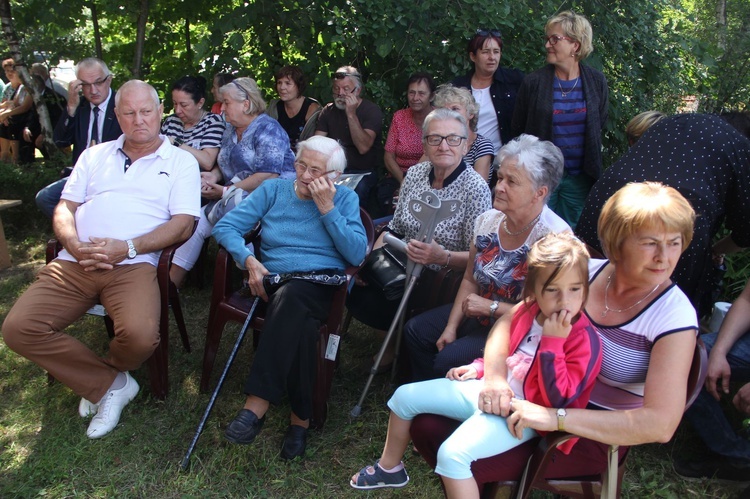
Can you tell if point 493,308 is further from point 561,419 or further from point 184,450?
point 184,450

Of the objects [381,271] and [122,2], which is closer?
[381,271]

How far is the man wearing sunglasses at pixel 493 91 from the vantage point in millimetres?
4266

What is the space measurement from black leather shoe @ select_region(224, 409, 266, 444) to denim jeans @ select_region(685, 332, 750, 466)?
1833 millimetres

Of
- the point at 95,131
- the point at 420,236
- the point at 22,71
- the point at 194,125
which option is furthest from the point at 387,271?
the point at 22,71

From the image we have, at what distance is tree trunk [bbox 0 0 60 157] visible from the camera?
551cm

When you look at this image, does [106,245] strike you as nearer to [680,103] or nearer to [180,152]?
[180,152]

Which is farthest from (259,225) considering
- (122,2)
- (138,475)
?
(122,2)

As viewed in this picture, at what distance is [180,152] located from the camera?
3363mm

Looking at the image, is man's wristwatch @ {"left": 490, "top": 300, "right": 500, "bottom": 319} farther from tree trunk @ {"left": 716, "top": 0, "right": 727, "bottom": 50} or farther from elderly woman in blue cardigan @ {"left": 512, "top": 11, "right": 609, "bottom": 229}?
tree trunk @ {"left": 716, "top": 0, "right": 727, "bottom": 50}

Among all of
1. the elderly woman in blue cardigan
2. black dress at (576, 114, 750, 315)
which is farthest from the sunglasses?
black dress at (576, 114, 750, 315)

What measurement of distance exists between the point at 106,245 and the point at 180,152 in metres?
0.64

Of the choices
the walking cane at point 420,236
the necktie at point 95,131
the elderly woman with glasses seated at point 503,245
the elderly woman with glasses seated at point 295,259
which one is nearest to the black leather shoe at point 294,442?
the elderly woman with glasses seated at point 295,259

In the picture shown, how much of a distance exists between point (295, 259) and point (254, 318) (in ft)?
1.12

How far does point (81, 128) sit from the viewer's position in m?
4.41
